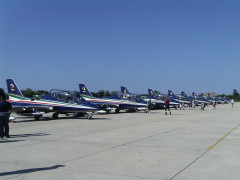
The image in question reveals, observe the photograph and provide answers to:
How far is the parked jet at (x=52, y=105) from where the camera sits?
67.1 feet

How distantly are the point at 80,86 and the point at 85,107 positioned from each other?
10795 mm

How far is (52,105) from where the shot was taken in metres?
21.3

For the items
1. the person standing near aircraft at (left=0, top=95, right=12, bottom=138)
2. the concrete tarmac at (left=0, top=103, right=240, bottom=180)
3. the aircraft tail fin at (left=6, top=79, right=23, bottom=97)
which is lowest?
the concrete tarmac at (left=0, top=103, right=240, bottom=180)

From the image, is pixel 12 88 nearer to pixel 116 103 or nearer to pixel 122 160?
pixel 116 103

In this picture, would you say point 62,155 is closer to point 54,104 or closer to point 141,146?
point 141,146

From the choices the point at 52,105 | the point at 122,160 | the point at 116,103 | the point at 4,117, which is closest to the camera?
the point at 122,160

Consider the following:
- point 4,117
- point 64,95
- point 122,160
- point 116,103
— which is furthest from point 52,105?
point 122,160

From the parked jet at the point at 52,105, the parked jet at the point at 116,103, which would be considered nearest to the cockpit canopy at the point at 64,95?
Result: the parked jet at the point at 52,105

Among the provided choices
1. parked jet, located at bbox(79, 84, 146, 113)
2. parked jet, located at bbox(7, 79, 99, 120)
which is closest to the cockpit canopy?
parked jet, located at bbox(7, 79, 99, 120)

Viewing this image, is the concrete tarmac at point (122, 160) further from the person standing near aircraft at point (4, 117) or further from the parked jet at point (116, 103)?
the parked jet at point (116, 103)

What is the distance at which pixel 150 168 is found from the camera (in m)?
5.57

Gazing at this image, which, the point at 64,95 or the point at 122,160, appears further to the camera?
the point at 64,95

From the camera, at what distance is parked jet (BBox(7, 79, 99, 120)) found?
20.5 meters

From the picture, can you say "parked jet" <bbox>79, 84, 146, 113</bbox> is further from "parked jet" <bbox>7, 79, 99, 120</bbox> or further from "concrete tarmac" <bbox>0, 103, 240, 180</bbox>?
"concrete tarmac" <bbox>0, 103, 240, 180</bbox>
